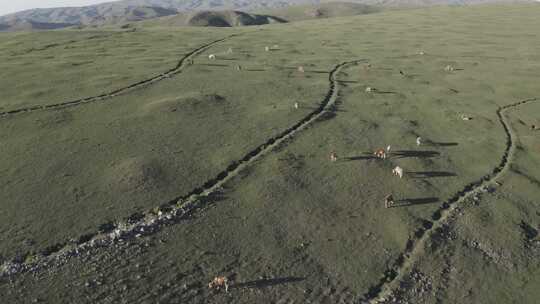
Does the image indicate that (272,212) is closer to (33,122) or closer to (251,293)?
(251,293)

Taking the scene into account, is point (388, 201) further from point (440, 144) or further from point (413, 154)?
point (440, 144)

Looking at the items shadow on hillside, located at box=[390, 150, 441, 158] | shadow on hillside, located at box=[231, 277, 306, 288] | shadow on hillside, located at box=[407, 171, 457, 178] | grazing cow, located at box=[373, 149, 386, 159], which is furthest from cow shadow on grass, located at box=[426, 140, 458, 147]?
shadow on hillside, located at box=[231, 277, 306, 288]

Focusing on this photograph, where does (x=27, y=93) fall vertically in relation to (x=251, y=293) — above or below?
above

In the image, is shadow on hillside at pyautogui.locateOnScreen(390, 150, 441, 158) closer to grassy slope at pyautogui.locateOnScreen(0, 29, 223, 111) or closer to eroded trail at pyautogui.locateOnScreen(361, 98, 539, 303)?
eroded trail at pyautogui.locateOnScreen(361, 98, 539, 303)

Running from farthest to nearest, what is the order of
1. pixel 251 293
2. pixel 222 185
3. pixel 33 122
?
pixel 33 122 → pixel 222 185 → pixel 251 293

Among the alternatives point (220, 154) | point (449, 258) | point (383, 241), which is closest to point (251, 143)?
point (220, 154)

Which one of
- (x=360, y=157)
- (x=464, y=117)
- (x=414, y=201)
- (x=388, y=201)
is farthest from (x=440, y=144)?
(x=388, y=201)

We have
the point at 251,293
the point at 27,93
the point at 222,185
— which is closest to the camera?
the point at 251,293

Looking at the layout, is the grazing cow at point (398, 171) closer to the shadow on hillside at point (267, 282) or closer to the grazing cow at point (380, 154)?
the grazing cow at point (380, 154)
